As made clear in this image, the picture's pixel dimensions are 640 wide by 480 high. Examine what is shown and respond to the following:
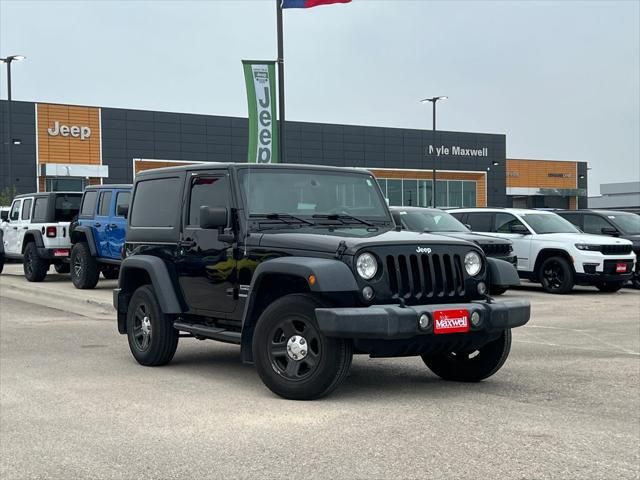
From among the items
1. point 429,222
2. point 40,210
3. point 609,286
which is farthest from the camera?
point 40,210

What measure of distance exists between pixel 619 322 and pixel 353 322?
7.69 meters

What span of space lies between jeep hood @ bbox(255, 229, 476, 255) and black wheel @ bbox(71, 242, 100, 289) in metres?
11.1

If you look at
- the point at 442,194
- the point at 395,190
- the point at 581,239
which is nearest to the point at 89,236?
the point at 581,239

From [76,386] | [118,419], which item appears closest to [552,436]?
[118,419]

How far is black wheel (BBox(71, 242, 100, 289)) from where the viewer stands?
1792 cm

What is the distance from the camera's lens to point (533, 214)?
747 inches

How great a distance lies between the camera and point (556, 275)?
59.2 feet

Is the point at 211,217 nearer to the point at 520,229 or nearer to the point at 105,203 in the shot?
the point at 105,203

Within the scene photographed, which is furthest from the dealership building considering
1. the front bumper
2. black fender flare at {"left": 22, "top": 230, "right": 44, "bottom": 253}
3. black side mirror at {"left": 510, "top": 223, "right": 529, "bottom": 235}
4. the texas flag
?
the front bumper

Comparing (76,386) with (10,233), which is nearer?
(76,386)

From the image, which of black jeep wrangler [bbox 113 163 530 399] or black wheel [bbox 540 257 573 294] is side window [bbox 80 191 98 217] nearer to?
black jeep wrangler [bbox 113 163 530 399]

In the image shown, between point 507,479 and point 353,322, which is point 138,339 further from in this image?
point 507,479

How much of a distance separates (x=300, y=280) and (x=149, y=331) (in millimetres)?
2359

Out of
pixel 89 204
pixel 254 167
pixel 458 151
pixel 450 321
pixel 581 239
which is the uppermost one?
pixel 458 151
